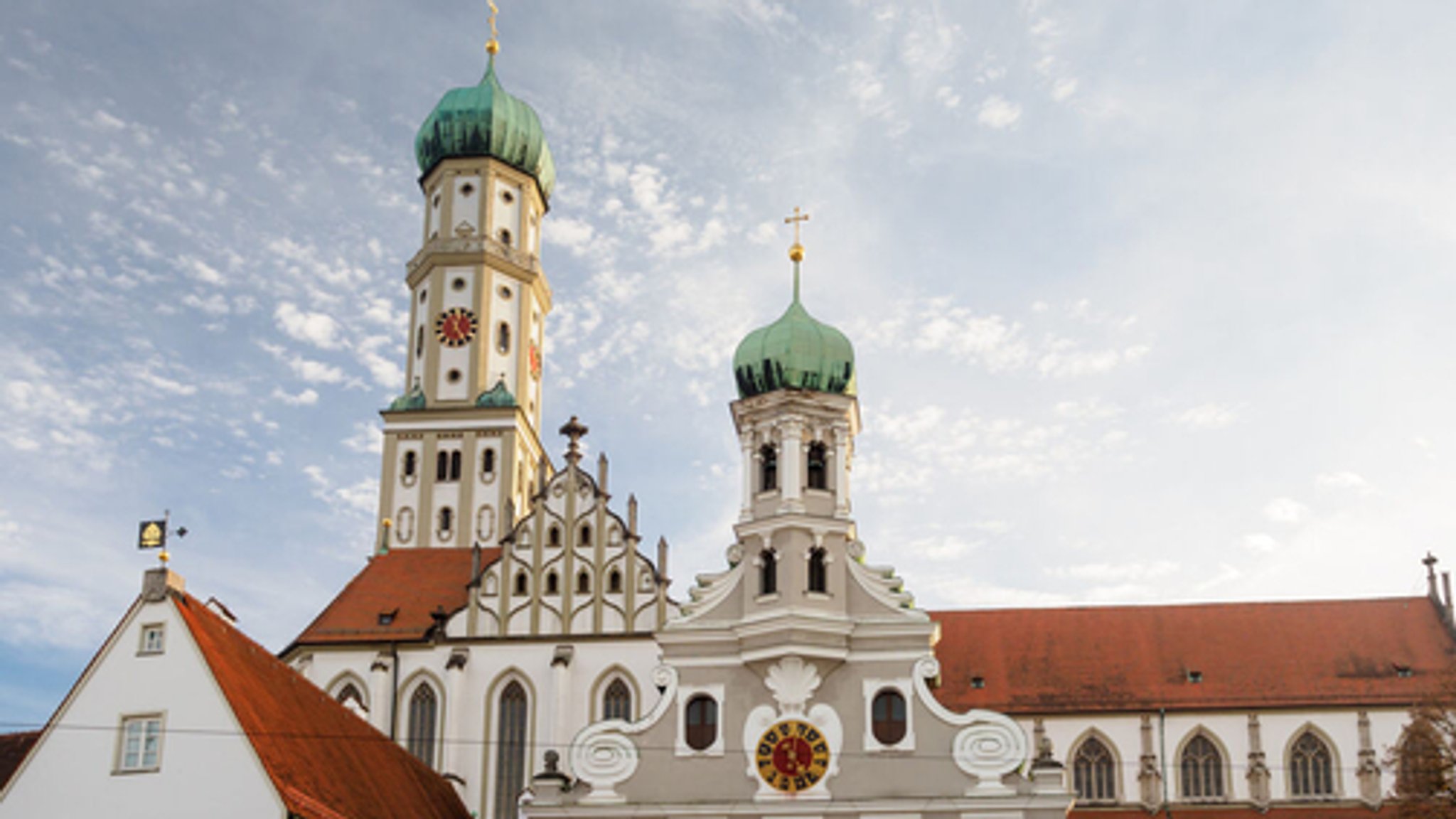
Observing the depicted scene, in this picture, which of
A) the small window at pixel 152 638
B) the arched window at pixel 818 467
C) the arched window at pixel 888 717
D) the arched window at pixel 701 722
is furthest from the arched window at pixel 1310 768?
the small window at pixel 152 638

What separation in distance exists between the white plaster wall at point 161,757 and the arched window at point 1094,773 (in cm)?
2825

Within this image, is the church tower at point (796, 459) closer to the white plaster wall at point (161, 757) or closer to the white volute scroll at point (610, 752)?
the white volute scroll at point (610, 752)

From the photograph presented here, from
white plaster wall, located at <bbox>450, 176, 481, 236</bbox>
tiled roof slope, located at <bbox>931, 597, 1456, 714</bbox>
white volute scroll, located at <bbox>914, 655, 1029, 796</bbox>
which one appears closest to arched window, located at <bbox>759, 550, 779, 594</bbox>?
white volute scroll, located at <bbox>914, 655, 1029, 796</bbox>

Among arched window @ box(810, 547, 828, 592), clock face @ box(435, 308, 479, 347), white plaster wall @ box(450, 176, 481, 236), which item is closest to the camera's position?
arched window @ box(810, 547, 828, 592)

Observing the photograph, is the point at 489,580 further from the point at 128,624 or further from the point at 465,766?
the point at 128,624

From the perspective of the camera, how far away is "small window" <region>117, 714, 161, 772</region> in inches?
1385

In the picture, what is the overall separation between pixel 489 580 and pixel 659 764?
1326 centimetres

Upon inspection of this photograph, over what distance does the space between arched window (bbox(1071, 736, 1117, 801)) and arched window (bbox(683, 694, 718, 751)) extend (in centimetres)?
1619

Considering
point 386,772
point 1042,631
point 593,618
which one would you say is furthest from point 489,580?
point 1042,631

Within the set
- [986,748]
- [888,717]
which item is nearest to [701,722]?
[888,717]

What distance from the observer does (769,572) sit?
44.8 meters

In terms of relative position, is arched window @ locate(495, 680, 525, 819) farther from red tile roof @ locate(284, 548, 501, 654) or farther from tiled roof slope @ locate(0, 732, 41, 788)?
tiled roof slope @ locate(0, 732, 41, 788)

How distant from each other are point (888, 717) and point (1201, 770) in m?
16.2

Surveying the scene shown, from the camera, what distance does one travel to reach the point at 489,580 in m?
54.4
